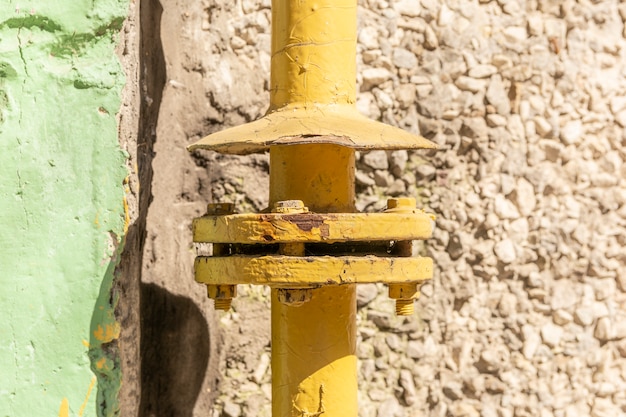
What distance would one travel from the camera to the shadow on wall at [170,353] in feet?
6.12

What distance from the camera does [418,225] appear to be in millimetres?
1431

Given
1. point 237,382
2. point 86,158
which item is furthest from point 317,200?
point 237,382

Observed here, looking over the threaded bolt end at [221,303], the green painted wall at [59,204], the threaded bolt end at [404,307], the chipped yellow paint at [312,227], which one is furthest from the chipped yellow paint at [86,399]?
the threaded bolt end at [404,307]

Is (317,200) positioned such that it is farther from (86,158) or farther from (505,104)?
(505,104)

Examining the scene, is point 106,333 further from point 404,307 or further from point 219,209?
point 404,307

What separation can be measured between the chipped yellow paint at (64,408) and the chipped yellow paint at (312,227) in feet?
1.54

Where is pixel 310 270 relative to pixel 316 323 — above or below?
above

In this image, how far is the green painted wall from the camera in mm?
1522

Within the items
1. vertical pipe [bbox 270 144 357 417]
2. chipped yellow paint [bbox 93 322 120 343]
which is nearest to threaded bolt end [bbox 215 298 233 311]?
vertical pipe [bbox 270 144 357 417]

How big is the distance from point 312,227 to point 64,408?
660 millimetres

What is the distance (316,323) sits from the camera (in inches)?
59.0

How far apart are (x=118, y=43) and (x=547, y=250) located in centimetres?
130

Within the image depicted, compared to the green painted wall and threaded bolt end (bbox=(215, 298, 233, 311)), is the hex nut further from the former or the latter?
the green painted wall

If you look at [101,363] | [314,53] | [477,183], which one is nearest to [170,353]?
[101,363]
